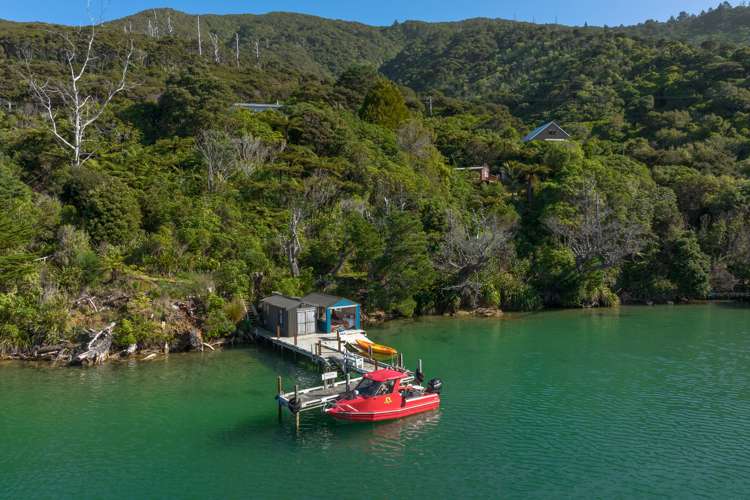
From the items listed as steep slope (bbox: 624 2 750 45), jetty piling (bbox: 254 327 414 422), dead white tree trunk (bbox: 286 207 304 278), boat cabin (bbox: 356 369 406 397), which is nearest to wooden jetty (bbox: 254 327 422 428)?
jetty piling (bbox: 254 327 414 422)

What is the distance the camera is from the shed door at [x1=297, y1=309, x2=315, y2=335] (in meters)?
32.7

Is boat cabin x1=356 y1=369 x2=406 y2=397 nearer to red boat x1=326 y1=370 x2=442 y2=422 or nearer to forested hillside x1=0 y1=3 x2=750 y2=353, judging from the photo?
red boat x1=326 y1=370 x2=442 y2=422

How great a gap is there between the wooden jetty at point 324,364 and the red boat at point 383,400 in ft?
3.37

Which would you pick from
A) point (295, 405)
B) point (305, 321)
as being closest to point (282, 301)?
point (305, 321)

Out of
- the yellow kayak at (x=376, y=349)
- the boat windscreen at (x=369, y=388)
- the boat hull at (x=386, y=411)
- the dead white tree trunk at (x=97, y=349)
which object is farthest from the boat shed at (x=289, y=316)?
the boat hull at (x=386, y=411)

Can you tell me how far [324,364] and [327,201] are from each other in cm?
1860

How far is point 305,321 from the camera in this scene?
32.9 meters

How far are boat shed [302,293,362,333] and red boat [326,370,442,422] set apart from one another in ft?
32.2

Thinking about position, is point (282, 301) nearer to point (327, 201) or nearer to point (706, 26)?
point (327, 201)

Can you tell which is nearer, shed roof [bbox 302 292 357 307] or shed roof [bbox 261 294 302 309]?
shed roof [bbox 261 294 302 309]

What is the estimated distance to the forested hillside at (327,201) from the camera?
33.1 metres

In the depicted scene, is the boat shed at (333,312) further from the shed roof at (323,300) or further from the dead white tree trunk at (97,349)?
the dead white tree trunk at (97,349)

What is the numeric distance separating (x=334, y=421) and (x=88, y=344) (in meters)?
14.4

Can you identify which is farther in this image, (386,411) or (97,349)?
(97,349)
